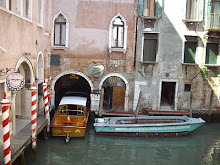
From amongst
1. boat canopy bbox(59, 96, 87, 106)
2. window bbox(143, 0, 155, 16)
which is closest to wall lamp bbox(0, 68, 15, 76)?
boat canopy bbox(59, 96, 87, 106)

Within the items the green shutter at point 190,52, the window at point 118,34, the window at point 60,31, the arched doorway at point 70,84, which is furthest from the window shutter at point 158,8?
the arched doorway at point 70,84

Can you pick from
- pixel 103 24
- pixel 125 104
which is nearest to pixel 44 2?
pixel 103 24

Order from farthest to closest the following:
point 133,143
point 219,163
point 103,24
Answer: point 103,24 < point 133,143 < point 219,163

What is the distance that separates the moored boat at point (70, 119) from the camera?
959 centimetres

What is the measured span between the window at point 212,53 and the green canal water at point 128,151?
143 inches

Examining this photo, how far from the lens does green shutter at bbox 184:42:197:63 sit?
1252 cm

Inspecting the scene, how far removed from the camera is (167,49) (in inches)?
487

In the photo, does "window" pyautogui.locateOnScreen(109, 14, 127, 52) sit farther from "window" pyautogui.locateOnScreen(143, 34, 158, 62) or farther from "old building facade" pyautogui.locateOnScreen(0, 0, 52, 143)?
"old building facade" pyautogui.locateOnScreen(0, 0, 52, 143)

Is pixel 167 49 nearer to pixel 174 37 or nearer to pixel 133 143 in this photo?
pixel 174 37

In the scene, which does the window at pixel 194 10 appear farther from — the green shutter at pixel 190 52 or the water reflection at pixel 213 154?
the water reflection at pixel 213 154

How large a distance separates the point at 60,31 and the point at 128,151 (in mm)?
6183

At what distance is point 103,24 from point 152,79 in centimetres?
340

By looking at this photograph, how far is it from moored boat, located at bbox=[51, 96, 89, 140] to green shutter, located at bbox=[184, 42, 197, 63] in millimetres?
5268

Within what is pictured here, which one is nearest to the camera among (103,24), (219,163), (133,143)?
(219,163)
